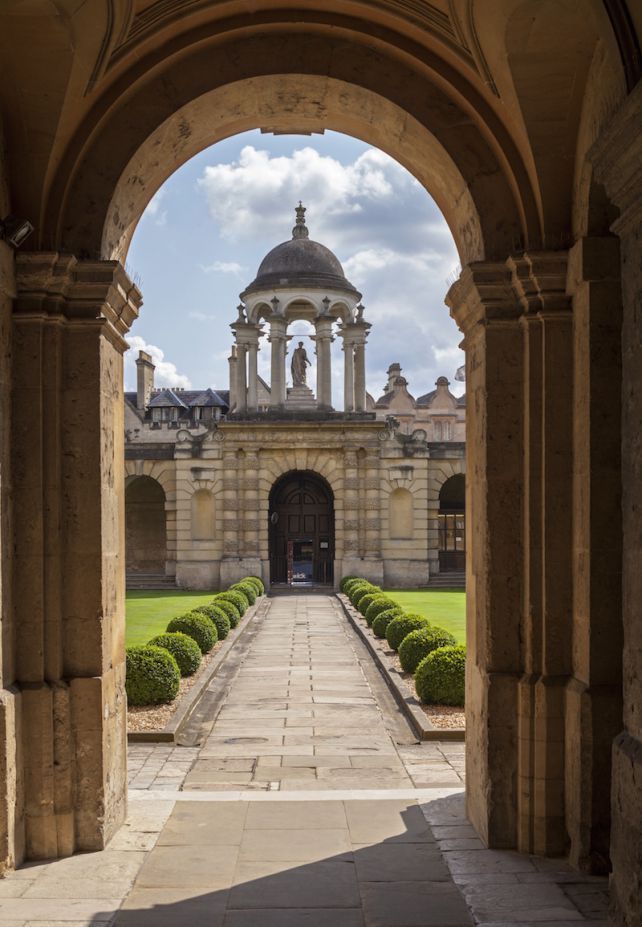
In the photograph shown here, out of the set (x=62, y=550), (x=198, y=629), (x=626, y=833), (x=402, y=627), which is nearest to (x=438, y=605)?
(x=402, y=627)

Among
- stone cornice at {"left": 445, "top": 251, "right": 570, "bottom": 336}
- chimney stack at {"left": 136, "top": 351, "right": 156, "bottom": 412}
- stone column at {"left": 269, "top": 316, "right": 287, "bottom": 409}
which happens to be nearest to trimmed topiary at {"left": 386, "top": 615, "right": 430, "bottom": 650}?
Answer: stone cornice at {"left": 445, "top": 251, "right": 570, "bottom": 336}

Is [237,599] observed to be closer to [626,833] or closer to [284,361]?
[284,361]

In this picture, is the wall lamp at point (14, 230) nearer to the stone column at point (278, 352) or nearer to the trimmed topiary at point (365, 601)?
the trimmed topiary at point (365, 601)

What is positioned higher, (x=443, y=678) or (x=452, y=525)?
(x=452, y=525)

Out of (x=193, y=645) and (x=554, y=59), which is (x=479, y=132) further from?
(x=193, y=645)

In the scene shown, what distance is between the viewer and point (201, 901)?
19.8 ft

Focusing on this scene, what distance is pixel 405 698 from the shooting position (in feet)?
43.8

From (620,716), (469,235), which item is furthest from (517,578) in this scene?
(469,235)

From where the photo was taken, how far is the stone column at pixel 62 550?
6.84m

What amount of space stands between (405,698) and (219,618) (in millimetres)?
7602

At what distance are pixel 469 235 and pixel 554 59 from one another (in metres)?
1.58

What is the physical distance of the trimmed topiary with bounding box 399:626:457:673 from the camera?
579 inches

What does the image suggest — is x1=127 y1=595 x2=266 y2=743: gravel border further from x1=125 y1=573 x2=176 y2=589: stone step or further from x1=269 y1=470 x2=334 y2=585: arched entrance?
x1=269 y1=470 x2=334 y2=585: arched entrance

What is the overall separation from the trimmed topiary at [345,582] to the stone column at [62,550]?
77.4 ft
